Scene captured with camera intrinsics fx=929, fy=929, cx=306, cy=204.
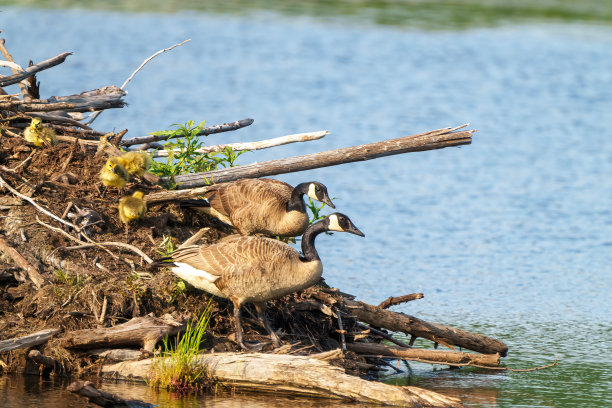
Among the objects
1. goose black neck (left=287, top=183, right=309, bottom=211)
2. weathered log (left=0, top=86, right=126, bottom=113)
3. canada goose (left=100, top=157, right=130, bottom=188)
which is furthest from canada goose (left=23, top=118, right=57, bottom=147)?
goose black neck (left=287, top=183, right=309, bottom=211)

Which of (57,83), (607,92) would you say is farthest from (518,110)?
(57,83)

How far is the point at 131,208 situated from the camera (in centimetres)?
943

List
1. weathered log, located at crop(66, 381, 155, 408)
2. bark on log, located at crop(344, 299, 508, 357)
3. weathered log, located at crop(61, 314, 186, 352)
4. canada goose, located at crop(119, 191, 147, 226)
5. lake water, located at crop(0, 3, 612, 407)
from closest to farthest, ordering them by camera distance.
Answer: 1. weathered log, located at crop(66, 381, 155, 408)
2. weathered log, located at crop(61, 314, 186, 352)
3. canada goose, located at crop(119, 191, 147, 226)
4. bark on log, located at crop(344, 299, 508, 357)
5. lake water, located at crop(0, 3, 612, 407)

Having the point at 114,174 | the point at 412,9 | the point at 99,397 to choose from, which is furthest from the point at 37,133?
the point at 412,9

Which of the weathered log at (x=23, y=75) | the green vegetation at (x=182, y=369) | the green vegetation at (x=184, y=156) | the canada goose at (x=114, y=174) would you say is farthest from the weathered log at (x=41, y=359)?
the weathered log at (x=23, y=75)

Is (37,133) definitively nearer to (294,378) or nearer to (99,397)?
(99,397)

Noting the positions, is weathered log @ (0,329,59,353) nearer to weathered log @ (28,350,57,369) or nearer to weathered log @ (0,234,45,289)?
weathered log @ (28,350,57,369)

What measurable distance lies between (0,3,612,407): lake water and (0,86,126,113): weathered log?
121 inches

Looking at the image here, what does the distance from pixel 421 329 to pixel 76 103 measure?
176 inches

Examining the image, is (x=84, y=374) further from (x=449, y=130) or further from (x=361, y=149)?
(x=449, y=130)

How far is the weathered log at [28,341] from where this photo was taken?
8.17m

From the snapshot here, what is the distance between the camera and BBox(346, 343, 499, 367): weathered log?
31.1ft

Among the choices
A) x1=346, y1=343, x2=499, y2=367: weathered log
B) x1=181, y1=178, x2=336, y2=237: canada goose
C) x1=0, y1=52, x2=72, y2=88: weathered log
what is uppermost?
x1=0, y1=52, x2=72, y2=88: weathered log

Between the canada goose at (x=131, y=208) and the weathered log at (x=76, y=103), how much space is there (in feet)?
3.91
